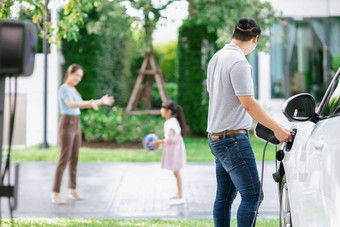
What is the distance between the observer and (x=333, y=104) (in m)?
3.57

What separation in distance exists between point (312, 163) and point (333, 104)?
41 cm

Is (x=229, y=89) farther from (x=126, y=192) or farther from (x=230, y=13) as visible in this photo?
(x=230, y=13)

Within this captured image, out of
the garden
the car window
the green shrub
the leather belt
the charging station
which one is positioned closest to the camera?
the charging station

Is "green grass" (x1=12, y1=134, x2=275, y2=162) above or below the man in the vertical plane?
below

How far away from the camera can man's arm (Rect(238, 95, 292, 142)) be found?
3992 millimetres

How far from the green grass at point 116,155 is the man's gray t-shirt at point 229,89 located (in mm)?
7569

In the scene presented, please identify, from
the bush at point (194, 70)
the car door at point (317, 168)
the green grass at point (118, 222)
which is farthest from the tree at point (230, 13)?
the car door at point (317, 168)

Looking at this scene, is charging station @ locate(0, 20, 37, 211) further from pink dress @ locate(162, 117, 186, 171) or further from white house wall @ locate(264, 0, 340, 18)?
white house wall @ locate(264, 0, 340, 18)

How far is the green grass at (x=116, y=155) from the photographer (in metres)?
12.0

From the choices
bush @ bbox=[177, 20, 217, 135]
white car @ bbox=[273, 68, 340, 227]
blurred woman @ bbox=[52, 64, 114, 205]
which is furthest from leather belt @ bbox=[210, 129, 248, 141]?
bush @ bbox=[177, 20, 217, 135]

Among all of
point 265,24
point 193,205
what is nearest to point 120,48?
point 265,24

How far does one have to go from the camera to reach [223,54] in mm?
4266

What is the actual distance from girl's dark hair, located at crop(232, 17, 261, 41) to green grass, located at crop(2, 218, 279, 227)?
8.23ft

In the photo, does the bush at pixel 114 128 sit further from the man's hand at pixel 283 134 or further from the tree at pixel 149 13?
the man's hand at pixel 283 134
